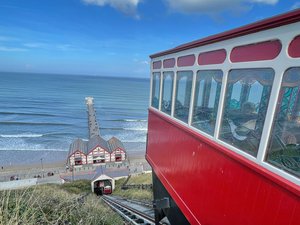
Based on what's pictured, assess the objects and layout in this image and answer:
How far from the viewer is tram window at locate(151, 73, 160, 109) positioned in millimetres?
5873

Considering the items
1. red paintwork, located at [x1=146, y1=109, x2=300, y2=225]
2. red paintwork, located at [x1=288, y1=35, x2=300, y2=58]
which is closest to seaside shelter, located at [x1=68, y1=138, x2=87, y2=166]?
red paintwork, located at [x1=146, y1=109, x2=300, y2=225]

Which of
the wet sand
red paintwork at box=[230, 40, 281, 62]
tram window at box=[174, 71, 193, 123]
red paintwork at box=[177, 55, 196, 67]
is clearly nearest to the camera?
red paintwork at box=[230, 40, 281, 62]

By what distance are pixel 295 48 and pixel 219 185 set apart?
1878 mm

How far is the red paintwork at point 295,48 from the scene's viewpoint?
1.95m

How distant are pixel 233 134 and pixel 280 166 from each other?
2.50ft

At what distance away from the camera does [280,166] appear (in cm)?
219

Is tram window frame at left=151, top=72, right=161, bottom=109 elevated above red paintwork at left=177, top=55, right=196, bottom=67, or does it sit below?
below

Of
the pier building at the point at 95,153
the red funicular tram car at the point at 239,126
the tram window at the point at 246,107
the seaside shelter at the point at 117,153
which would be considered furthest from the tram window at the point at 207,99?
the seaside shelter at the point at 117,153

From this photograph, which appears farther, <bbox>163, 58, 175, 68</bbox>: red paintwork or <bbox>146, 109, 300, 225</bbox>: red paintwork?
<bbox>163, 58, 175, 68</bbox>: red paintwork

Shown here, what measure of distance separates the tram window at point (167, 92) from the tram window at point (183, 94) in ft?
1.16

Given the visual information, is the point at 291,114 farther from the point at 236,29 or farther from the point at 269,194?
the point at 236,29

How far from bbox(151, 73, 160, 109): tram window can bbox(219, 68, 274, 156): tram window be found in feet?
9.73

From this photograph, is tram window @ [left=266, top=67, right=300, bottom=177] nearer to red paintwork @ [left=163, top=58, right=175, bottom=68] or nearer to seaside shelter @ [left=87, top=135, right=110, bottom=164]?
red paintwork @ [left=163, top=58, right=175, bottom=68]

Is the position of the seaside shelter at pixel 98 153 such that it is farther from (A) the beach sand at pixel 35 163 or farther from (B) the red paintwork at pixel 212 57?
(B) the red paintwork at pixel 212 57
